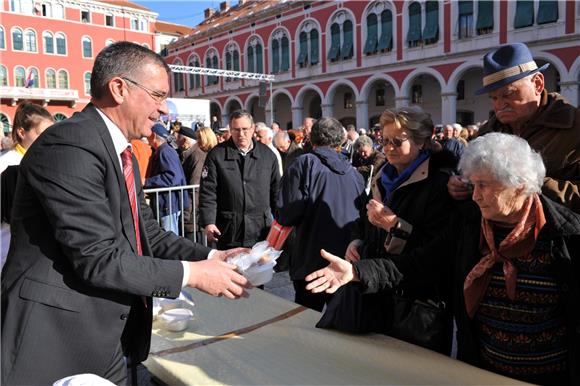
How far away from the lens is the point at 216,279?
1.89m

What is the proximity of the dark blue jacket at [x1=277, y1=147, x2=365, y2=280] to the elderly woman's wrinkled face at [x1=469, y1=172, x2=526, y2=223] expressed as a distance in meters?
1.73

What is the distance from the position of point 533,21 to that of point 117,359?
87.4ft

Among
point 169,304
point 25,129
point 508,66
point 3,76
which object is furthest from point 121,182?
point 3,76

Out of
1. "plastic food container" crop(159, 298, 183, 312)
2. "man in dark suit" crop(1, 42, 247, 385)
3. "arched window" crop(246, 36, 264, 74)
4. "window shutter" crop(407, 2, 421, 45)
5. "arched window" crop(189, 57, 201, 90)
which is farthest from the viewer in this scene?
"arched window" crop(189, 57, 201, 90)

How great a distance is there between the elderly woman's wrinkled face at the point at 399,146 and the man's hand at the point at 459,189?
362 mm

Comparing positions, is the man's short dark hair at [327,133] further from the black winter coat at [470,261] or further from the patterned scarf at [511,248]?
the patterned scarf at [511,248]

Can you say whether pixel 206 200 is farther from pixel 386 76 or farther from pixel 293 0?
pixel 293 0

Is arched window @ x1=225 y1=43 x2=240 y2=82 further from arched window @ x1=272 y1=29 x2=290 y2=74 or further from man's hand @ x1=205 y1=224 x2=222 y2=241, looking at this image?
man's hand @ x1=205 y1=224 x2=222 y2=241

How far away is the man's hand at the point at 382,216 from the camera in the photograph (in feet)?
8.20

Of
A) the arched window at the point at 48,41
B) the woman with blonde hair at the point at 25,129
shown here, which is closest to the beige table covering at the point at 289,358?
the woman with blonde hair at the point at 25,129

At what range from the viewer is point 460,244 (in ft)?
7.42

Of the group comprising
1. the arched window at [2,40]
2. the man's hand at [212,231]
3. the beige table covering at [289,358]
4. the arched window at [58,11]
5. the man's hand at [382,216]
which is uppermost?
the arched window at [58,11]

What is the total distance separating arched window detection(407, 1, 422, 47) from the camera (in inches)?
1075

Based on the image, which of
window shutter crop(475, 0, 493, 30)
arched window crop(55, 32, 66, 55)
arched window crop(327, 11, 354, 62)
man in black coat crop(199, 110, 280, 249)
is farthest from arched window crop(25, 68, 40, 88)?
man in black coat crop(199, 110, 280, 249)
